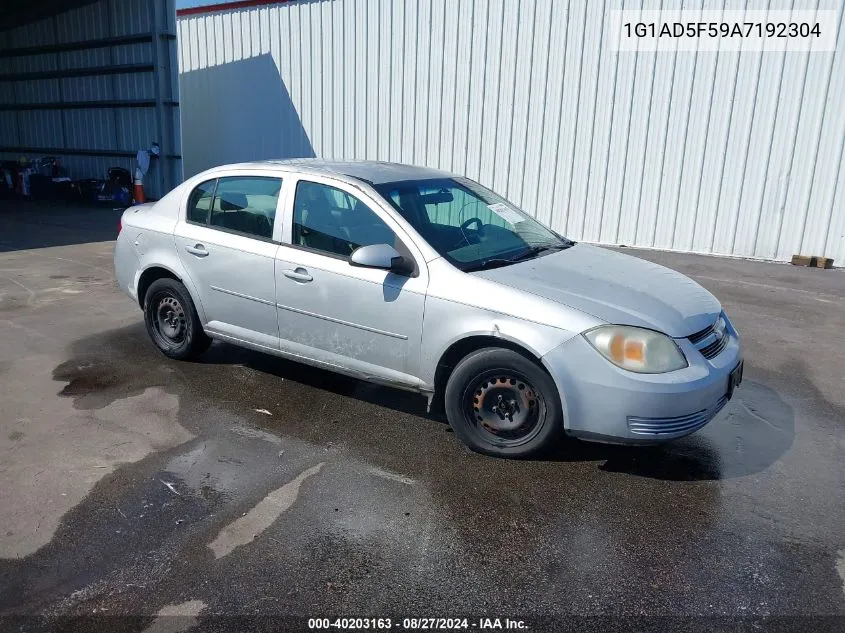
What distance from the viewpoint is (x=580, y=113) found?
11.1 m

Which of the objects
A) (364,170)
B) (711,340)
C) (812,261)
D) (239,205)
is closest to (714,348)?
(711,340)

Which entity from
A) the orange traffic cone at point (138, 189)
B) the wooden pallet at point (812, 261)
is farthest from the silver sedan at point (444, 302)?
the orange traffic cone at point (138, 189)

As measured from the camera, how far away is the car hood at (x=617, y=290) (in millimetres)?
3850

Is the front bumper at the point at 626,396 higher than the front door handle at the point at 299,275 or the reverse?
the reverse

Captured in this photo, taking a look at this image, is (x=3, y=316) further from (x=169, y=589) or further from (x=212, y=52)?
(x=212, y=52)

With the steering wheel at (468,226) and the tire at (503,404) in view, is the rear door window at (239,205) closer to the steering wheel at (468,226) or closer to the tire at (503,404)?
the steering wheel at (468,226)

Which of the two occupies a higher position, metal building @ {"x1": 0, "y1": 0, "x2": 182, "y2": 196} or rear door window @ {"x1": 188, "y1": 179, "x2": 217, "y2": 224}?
metal building @ {"x1": 0, "y1": 0, "x2": 182, "y2": 196}

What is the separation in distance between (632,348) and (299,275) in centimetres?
219

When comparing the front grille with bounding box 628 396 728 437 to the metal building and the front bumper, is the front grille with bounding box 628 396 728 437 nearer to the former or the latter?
the front bumper

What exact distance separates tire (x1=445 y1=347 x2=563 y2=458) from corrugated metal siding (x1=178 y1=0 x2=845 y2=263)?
786 centimetres

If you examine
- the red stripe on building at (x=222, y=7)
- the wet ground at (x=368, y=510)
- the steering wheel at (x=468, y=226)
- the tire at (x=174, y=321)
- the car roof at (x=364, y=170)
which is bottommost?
the wet ground at (x=368, y=510)

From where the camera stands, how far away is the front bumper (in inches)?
144

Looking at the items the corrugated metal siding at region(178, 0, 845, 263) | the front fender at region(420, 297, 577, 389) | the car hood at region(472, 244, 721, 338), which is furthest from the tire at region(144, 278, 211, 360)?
the corrugated metal siding at region(178, 0, 845, 263)

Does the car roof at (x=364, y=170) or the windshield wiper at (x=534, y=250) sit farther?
the car roof at (x=364, y=170)
